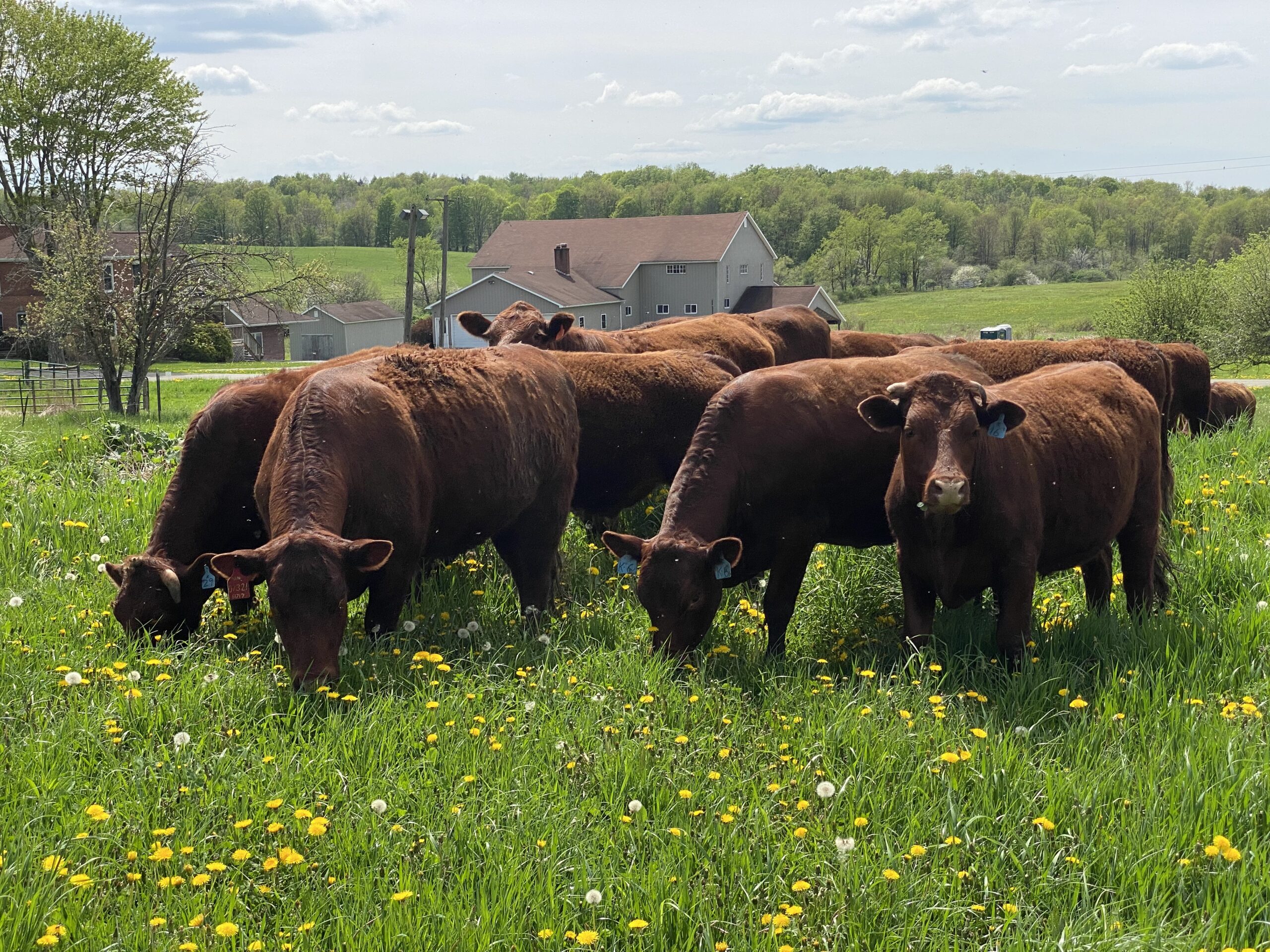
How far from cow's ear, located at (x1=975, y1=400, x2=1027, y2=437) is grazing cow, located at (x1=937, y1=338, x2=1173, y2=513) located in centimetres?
443

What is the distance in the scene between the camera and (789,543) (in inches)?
293

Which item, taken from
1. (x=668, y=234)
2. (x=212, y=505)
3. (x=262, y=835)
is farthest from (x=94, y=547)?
(x=668, y=234)

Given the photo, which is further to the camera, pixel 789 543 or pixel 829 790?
pixel 789 543

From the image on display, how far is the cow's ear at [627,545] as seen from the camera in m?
6.88

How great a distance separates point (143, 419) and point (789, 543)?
72.0ft

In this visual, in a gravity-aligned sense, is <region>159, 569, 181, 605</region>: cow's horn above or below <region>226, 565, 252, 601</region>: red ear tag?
below

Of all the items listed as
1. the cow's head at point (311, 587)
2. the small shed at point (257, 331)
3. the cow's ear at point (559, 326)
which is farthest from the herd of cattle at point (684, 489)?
the small shed at point (257, 331)

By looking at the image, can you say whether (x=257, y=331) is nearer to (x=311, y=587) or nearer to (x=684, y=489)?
(x=684, y=489)

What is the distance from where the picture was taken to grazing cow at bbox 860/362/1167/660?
6.52 metres

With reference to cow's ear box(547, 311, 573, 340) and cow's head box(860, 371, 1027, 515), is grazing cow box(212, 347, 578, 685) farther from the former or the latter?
cow's ear box(547, 311, 573, 340)

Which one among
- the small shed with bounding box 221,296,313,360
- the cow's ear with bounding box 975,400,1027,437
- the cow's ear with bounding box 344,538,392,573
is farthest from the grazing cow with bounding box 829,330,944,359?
the small shed with bounding box 221,296,313,360

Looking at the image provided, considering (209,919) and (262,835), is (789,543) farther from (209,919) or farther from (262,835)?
(209,919)

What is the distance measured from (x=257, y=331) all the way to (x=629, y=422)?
7599cm

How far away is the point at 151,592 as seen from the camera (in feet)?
23.4
